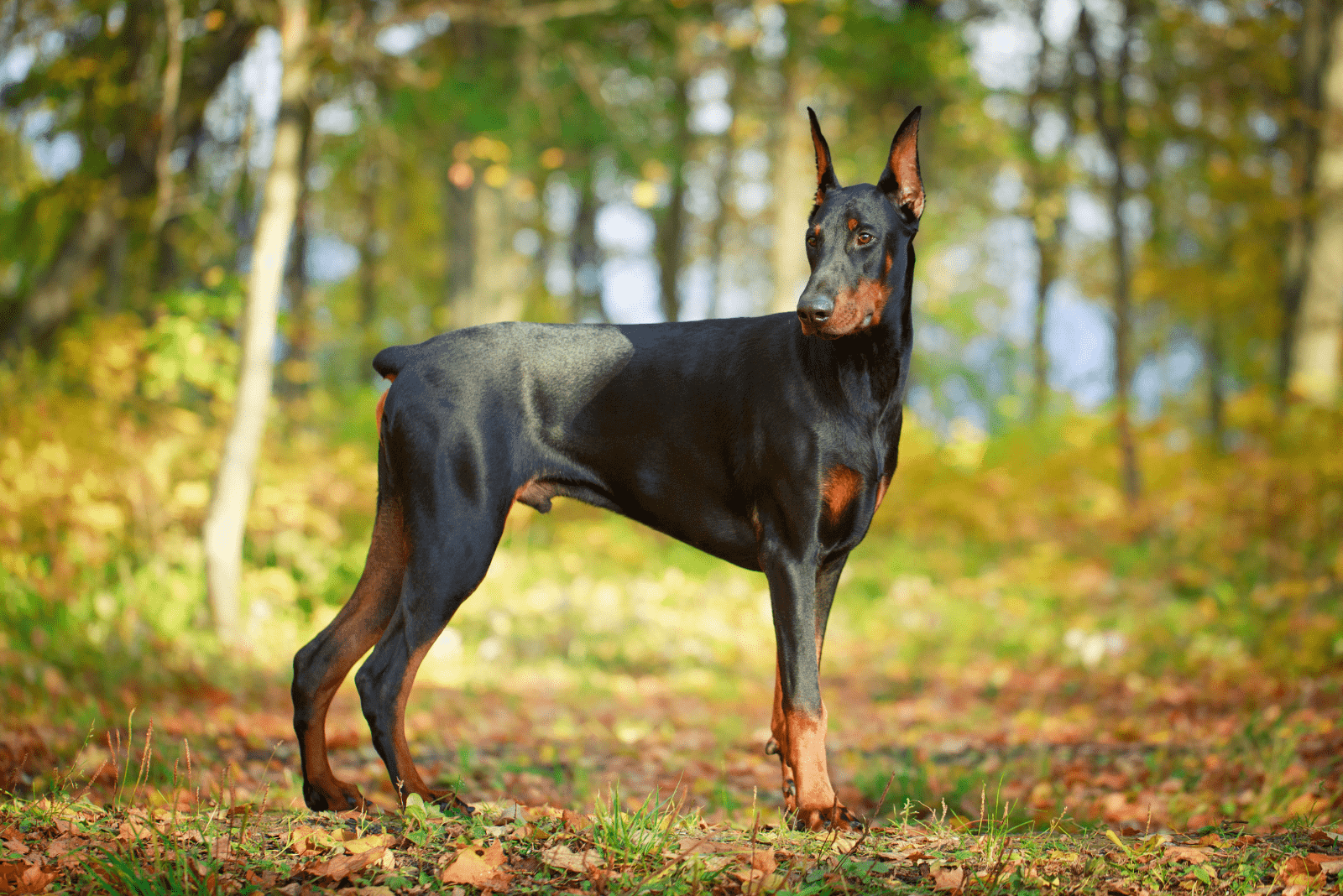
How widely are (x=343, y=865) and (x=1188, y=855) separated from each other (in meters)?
2.53

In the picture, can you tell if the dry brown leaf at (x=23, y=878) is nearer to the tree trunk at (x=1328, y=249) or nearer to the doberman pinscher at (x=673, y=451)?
the doberman pinscher at (x=673, y=451)

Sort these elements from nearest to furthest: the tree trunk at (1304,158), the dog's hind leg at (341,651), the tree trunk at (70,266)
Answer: the dog's hind leg at (341,651), the tree trunk at (70,266), the tree trunk at (1304,158)

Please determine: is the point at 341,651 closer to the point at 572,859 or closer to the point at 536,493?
the point at 536,493

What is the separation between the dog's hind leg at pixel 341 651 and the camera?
3404mm

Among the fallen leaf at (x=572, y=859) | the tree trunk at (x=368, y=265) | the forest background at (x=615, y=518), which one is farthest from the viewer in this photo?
the tree trunk at (x=368, y=265)

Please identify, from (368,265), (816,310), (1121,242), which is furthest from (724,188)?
(816,310)

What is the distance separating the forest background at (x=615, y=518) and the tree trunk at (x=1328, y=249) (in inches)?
1.2

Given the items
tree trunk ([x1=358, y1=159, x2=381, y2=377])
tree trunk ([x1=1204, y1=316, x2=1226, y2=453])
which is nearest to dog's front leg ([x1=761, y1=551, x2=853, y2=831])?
tree trunk ([x1=358, y1=159, x2=381, y2=377])

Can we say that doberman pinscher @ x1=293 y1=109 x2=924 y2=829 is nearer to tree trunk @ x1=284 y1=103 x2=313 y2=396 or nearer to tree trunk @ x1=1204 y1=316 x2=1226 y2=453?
tree trunk @ x1=284 y1=103 x2=313 y2=396

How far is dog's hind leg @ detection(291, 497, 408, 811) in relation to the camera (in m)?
3.40

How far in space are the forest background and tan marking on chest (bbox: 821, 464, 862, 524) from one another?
A: 4.08 feet

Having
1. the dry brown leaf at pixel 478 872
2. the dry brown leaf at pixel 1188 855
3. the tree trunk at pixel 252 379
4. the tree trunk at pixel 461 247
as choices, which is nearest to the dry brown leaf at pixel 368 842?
the dry brown leaf at pixel 478 872

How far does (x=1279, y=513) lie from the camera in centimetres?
784

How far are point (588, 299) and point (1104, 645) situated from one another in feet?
63.3
